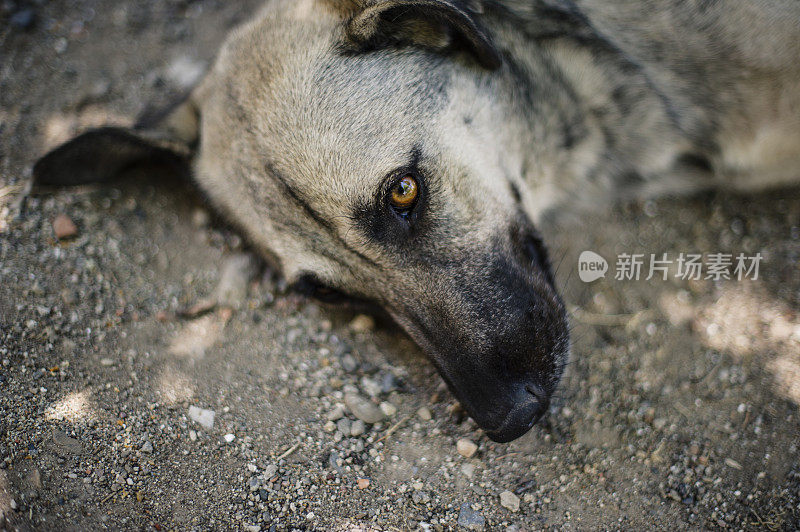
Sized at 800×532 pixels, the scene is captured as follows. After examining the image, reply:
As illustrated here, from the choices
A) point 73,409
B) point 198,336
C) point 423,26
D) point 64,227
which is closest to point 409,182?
point 423,26

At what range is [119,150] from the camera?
273cm

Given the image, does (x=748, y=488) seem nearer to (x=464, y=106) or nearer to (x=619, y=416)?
(x=619, y=416)

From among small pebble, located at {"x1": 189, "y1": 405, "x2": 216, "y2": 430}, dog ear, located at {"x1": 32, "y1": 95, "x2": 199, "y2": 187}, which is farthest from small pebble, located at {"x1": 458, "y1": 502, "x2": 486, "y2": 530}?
dog ear, located at {"x1": 32, "y1": 95, "x2": 199, "y2": 187}

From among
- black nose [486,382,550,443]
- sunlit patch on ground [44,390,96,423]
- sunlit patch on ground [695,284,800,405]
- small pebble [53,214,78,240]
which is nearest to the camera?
black nose [486,382,550,443]

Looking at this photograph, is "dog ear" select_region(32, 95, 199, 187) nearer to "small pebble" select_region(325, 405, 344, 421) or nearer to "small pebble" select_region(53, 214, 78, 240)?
"small pebble" select_region(53, 214, 78, 240)

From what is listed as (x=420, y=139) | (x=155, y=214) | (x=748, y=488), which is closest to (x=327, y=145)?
(x=420, y=139)

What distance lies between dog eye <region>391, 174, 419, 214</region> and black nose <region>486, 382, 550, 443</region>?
0.76 metres

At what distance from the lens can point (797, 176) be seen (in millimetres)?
2871

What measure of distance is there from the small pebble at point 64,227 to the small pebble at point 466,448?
2.03 m

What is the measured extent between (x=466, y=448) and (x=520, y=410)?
0.39m

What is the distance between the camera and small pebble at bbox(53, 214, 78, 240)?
275 cm

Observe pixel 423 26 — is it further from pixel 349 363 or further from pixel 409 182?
pixel 349 363

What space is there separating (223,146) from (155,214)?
0.72 metres

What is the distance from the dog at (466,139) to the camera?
85.1 inches
